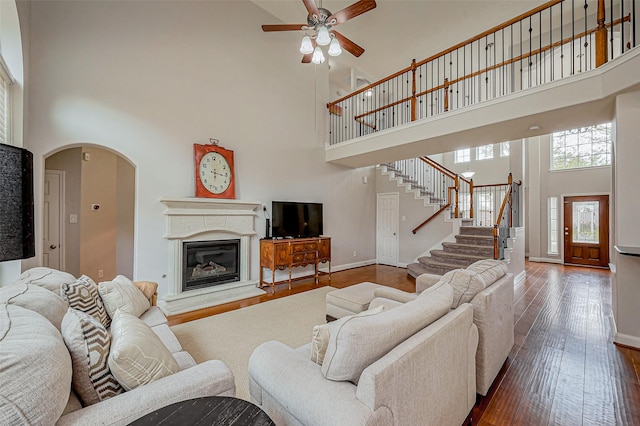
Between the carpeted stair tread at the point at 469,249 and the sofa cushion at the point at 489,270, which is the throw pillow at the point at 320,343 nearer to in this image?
the sofa cushion at the point at 489,270

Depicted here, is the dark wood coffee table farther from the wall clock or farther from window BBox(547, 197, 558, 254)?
window BBox(547, 197, 558, 254)

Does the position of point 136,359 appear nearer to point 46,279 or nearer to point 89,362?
point 89,362

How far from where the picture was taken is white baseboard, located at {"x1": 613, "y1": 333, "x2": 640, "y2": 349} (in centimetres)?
284

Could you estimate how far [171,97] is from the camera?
423cm

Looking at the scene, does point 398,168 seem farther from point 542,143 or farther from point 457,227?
point 542,143

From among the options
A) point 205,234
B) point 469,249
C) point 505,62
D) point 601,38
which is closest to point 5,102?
point 205,234

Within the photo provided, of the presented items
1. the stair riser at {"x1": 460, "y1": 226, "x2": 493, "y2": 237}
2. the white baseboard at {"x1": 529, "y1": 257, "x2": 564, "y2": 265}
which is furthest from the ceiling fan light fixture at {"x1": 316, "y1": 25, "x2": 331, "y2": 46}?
the white baseboard at {"x1": 529, "y1": 257, "x2": 564, "y2": 265}

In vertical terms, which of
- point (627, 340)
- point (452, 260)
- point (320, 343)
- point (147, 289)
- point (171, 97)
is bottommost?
point (627, 340)

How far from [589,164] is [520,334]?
290 inches

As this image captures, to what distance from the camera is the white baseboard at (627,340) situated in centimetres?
284

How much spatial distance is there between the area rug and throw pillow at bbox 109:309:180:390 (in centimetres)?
107

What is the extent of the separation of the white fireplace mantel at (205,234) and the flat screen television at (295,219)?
399 mm

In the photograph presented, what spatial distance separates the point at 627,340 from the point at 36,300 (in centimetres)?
506

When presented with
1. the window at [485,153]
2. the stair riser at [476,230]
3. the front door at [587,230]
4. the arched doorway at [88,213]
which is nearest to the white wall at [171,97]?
the arched doorway at [88,213]
